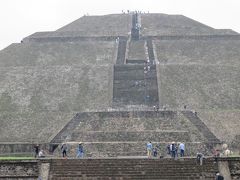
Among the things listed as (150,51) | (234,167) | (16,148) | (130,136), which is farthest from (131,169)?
(150,51)

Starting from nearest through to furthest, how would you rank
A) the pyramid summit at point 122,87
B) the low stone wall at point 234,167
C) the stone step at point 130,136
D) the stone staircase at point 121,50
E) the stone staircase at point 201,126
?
the low stone wall at point 234,167
the stone step at point 130,136
the stone staircase at point 201,126
the pyramid summit at point 122,87
the stone staircase at point 121,50

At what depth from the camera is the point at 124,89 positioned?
1362 inches

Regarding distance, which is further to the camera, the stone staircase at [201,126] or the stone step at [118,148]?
the stone staircase at [201,126]

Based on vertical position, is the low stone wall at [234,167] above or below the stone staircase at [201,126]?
above

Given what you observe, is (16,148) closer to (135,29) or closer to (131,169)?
(131,169)

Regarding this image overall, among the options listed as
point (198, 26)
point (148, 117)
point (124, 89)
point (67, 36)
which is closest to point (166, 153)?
point (148, 117)

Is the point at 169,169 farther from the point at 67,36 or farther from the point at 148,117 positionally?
the point at 67,36

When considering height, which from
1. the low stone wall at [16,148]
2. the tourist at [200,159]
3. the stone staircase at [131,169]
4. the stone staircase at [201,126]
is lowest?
the low stone wall at [16,148]

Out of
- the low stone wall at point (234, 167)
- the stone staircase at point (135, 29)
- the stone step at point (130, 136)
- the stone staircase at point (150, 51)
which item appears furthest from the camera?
the stone staircase at point (135, 29)

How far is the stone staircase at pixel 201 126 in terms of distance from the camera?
26.4 m

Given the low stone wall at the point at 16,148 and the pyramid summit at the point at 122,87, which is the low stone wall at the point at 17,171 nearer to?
the pyramid summit at the point at 122,87

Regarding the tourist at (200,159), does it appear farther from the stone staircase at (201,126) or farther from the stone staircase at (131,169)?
the stone staircase at (201,126)

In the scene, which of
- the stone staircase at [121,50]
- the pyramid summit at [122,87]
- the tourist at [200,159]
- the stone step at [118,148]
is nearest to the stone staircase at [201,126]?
the pyramid summit at [122,87]

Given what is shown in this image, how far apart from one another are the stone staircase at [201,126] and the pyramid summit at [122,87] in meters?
0.06
